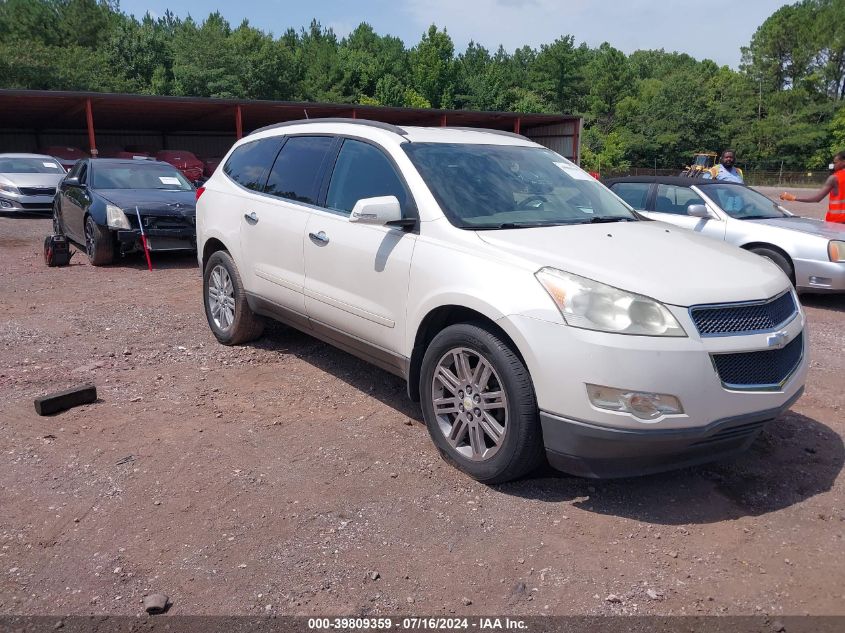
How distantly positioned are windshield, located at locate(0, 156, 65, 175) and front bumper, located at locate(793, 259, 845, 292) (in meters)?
15.5

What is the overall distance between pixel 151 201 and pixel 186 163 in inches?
778

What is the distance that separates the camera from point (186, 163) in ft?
94.2

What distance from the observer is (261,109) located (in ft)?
98.9

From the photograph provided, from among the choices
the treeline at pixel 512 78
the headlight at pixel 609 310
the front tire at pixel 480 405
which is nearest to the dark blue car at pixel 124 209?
the front tire at pixel 480 405

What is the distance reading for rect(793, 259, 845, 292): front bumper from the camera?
800cm

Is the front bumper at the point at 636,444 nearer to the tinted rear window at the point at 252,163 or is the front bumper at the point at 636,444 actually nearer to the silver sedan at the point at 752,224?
the tinted rear window at the point at 252,163

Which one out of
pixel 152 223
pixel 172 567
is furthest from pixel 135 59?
pixel 172 567

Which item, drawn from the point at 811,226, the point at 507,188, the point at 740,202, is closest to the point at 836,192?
the point at 811,226

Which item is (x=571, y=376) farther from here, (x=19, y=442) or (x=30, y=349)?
(x=30, y=349)

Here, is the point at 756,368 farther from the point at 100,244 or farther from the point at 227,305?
the point at 100,244

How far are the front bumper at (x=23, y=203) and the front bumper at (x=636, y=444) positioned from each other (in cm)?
1545

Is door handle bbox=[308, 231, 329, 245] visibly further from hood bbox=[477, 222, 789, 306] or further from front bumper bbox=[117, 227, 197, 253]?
front bumper bbox=[117, 227, 197, 253]

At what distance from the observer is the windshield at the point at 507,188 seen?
13.6 ft

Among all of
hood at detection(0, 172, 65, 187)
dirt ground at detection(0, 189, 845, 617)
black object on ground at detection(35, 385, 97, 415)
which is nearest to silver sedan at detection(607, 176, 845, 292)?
dirt ground at detection(0, 189, 845, 617)
